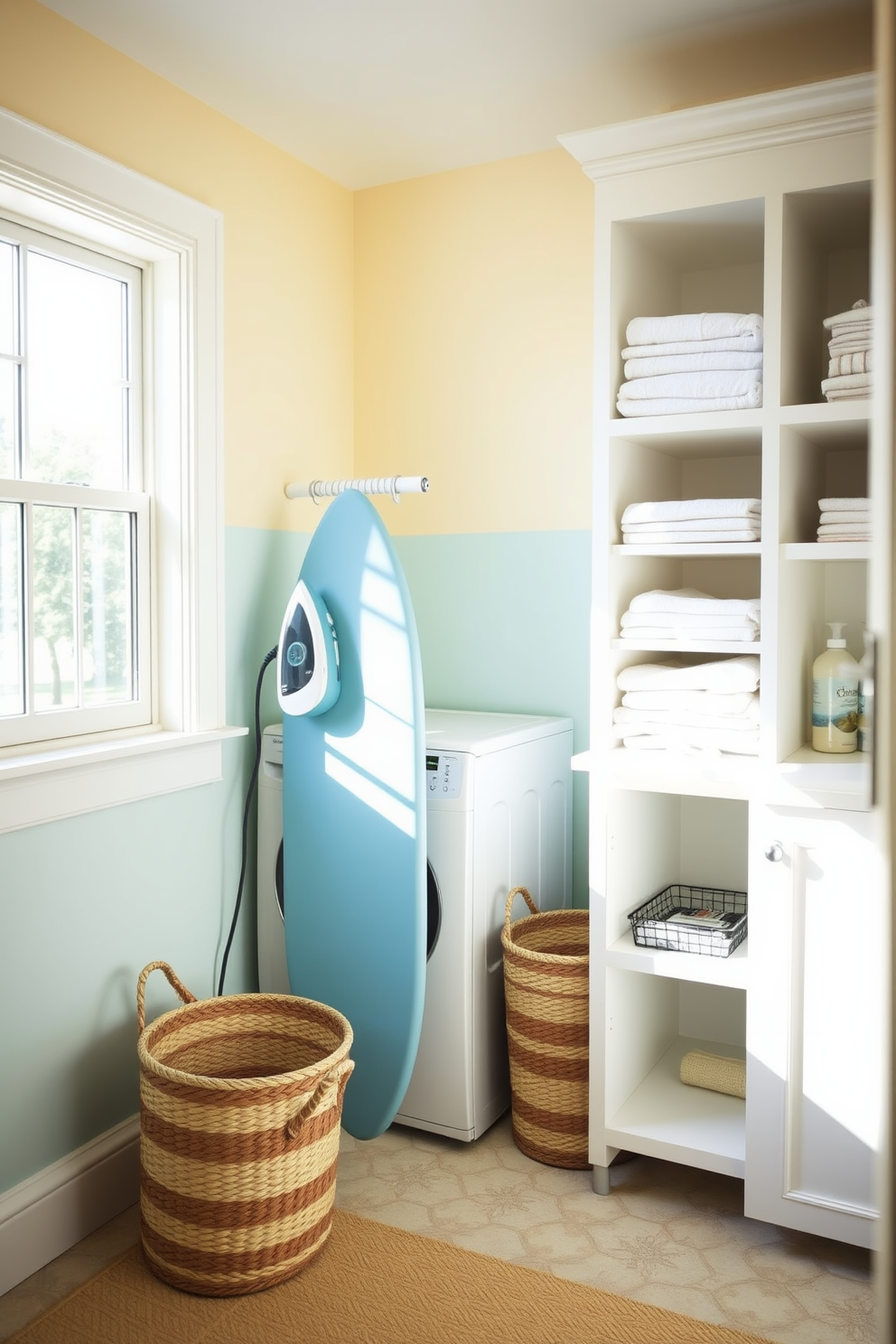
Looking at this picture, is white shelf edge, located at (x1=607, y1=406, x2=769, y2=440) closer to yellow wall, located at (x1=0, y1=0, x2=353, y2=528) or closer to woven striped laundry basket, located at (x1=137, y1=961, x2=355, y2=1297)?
yellow wall, located at (x1=0, y1=0, x2=353, y2=528)

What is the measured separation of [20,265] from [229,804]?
1313 millimetres

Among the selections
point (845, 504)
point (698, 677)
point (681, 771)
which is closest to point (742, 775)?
point (681, 771)

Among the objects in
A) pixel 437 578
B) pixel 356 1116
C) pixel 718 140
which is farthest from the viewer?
pixel 437 578

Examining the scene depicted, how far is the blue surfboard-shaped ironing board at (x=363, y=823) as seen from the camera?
7.75 ft

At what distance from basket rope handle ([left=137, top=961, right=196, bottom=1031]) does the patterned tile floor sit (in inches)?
18.0

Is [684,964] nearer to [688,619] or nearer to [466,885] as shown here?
[466,885]

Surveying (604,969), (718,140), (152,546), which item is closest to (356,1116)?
(604,969)

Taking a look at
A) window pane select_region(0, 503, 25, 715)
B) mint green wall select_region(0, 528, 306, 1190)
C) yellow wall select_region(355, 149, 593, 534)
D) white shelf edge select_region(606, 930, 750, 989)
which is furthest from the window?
white shelf edge select_region(606, 930, 750, 989)

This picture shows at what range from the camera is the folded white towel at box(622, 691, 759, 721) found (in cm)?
215

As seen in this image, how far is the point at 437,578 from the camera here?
10.1 feet

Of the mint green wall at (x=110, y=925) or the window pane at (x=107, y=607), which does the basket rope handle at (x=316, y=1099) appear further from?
the window pane at (x=107, y=607)

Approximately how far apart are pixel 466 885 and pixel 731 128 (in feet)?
5.52

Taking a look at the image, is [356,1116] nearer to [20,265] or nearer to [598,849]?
[598,849]

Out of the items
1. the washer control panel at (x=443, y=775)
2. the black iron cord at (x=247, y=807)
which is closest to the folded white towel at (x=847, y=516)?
the washer control panel at (x=443, y=775)
